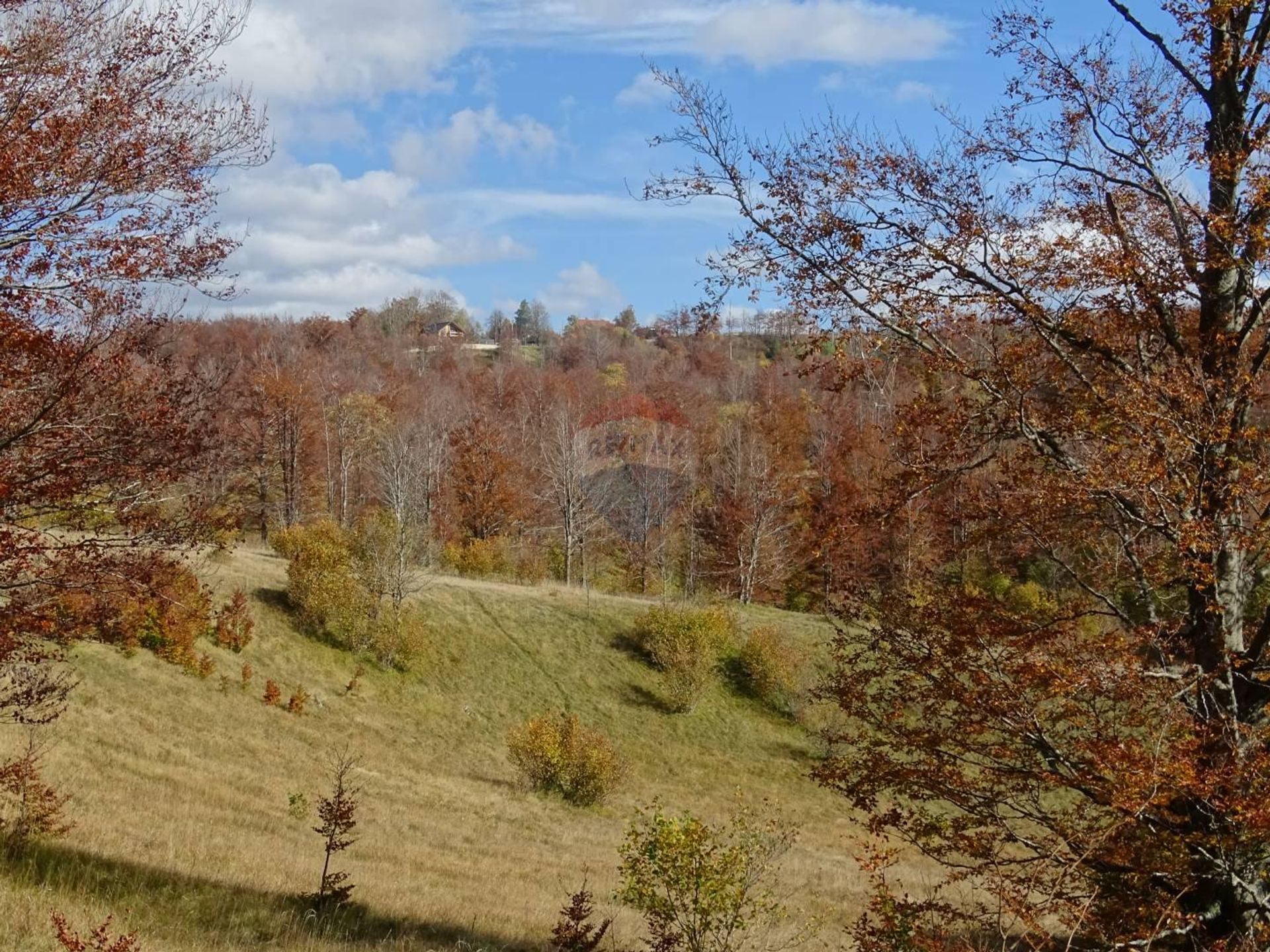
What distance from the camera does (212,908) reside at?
8828 millimetres

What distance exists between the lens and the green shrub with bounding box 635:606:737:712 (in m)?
33.3

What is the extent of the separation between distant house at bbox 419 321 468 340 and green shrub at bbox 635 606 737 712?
280ft

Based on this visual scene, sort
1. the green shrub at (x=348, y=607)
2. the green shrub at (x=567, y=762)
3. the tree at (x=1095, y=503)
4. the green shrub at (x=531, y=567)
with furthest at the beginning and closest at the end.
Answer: the green shrub at (x=531, y=567), the green shrub at (x=348, y=607), the green shrub at (x=567, y=762), the tree at (x=1095, y=503)

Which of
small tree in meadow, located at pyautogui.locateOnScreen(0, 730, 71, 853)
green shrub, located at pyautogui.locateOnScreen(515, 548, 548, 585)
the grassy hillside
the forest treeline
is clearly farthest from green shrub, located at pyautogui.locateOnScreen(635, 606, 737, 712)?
small tree in meadow, located at pyautogui.locateOnScreen(0, 730, 71, 853)

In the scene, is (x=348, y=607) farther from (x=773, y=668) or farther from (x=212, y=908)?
(x=212, y=908)

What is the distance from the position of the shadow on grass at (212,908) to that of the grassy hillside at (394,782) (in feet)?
0.12

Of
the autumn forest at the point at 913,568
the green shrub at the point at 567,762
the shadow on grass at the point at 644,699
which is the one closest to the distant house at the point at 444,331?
the shadow on grass at the point at 644,699

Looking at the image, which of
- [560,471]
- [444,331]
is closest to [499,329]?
[444,331]

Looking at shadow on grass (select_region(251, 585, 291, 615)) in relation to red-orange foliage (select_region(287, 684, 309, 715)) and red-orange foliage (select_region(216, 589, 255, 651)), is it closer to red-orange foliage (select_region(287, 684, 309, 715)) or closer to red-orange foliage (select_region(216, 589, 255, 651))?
red-orange foliage (select_region(216, 589, 255, 651))

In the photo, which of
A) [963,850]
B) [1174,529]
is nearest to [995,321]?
[1174,529]

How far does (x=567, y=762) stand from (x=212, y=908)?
49.2ft

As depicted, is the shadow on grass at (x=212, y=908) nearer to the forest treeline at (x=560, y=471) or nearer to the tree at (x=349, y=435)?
the forest treeline at (x=560, y=471)

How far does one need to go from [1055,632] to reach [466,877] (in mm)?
10210

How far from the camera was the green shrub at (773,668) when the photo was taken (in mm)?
34812
